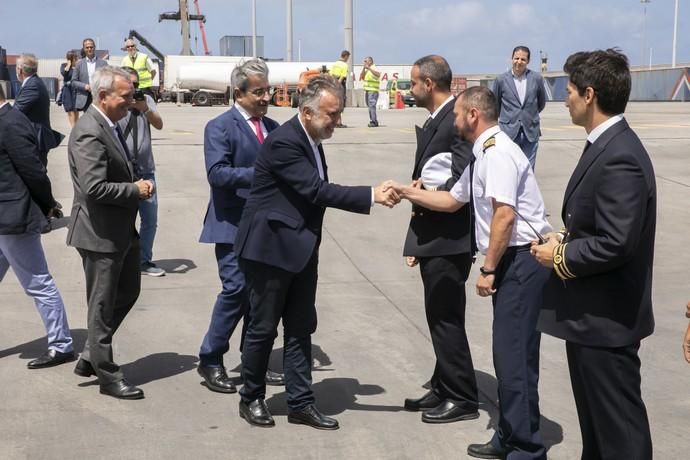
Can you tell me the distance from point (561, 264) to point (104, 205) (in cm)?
292

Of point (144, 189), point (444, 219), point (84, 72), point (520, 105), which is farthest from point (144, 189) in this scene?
point (84, 72)

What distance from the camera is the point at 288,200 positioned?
15.9 ft

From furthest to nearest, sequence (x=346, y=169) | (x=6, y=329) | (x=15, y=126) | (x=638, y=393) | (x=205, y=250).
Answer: (x=346, y=169) → (x=205, y=250) → (x=6, y=329) → (x=15, y=126) → (x=638, y=393)

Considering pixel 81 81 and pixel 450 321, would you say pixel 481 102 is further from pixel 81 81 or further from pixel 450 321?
pixel 81 81

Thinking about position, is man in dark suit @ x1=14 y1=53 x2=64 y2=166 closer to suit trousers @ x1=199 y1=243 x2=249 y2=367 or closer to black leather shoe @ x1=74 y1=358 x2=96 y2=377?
black leather shoe @ x1=74 y1=358 x2=96 y2=377

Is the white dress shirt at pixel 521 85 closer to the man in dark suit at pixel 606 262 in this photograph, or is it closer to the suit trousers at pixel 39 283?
the suit trousers at pixel 39 283

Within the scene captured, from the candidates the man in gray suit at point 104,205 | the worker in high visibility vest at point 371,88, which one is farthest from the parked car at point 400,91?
the man in gray suit at point 104,205

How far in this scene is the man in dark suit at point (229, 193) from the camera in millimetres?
5609

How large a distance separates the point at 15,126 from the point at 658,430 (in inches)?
169

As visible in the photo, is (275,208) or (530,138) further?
(530,138)

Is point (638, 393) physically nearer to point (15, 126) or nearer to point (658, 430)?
point (658, 430)

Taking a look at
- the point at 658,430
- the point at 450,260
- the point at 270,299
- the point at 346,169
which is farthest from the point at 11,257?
the point at 346,169

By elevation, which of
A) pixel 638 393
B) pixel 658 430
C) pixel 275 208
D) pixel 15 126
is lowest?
pixel 658 430

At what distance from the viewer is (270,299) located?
4.89 metres
